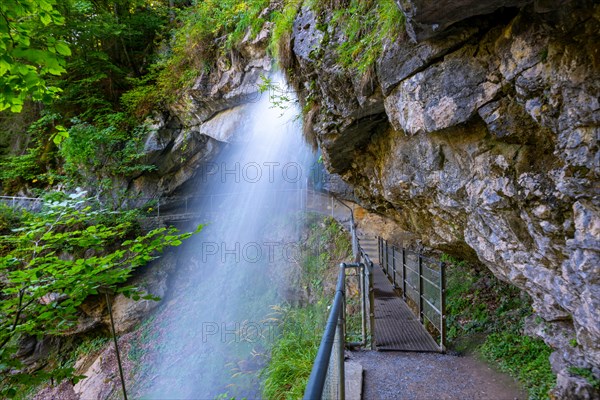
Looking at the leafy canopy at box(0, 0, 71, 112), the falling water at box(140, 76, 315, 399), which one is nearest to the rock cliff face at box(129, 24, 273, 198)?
the falling water at box(140, 76, 315, 399)

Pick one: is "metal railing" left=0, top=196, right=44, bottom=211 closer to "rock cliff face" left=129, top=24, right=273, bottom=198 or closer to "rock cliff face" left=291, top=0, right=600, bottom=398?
"rock cliff face" left=129, top=24, right=273, bottom=198

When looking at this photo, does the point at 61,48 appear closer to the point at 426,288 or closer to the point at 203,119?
the point at 426,288

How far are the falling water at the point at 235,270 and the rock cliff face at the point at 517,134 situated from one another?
490 cm

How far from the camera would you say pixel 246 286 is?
44.2 ft

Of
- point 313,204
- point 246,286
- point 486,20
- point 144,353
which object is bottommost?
point 144,353

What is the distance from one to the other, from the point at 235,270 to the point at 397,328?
10.9 m

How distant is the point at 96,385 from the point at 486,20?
13.9 m

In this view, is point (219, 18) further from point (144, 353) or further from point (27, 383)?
point (144, 353)

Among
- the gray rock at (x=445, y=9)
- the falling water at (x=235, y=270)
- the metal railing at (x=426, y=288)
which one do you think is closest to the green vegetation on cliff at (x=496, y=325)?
the metal railing at (x=426, y=288)

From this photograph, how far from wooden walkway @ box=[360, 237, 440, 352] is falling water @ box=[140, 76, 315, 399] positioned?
4364 mm

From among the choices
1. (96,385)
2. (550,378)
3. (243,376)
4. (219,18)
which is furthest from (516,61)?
(96,385)

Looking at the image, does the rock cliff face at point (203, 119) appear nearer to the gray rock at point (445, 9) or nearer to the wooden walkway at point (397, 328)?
the gray rock at point (445, 9)

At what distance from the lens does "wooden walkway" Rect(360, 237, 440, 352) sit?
154 inches

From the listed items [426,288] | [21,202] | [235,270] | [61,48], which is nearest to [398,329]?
[426,288]
